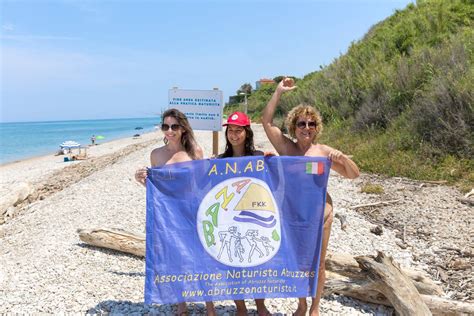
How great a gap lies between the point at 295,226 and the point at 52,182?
543 inches

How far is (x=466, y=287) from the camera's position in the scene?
4727mm

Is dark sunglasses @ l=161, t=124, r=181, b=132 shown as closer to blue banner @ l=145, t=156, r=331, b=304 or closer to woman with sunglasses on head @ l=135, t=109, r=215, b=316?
Answer: woman with sunglasses on head @ l=135, t=109, r=215, b=316

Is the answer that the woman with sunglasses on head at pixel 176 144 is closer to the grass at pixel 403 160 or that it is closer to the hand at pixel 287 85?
the hand at pixel 287 85

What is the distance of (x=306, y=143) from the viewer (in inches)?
141

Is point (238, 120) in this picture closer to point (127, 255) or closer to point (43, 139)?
point (127, 255)

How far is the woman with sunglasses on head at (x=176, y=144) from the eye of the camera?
149 inches

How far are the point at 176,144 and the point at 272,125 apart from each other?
3.09 ft

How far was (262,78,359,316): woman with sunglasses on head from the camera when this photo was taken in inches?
137

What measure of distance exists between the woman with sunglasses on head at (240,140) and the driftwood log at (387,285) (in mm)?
993

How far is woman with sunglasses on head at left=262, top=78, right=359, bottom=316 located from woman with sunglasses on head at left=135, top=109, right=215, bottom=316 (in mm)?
758

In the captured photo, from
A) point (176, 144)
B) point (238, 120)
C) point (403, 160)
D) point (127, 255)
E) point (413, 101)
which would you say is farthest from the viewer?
point (413, 101)

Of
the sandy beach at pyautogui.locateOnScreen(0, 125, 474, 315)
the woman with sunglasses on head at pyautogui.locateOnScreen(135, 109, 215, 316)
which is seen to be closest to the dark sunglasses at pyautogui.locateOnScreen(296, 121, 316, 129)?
the woman with sunglasses on head at pyautogui.locateOnScreen(135, 109, 215, 316)

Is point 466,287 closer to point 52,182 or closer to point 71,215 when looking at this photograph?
point 71,215

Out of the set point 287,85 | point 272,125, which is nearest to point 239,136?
point 272,125
